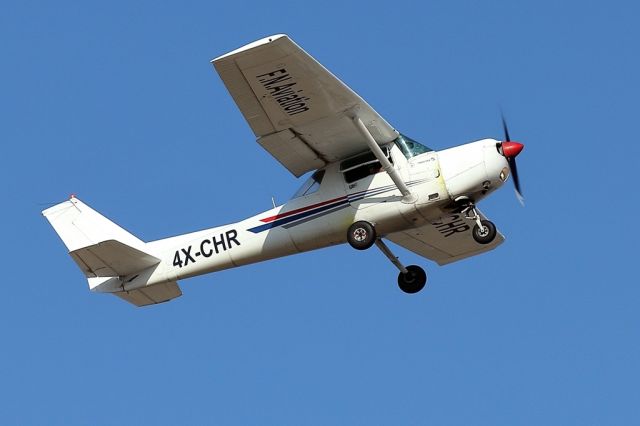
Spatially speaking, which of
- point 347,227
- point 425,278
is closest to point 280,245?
point 347,227

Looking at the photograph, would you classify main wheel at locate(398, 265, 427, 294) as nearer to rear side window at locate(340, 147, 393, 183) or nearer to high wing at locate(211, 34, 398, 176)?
rear side window at locate(340, 147, 393, 183)

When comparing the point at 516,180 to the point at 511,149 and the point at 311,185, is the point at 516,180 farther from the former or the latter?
the point at 311,185

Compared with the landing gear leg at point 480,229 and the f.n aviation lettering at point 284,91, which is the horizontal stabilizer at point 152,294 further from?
the landing gear leg at point 480,229

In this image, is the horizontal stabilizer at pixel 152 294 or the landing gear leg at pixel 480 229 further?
the horizontal stabilizer at pixel 152 294

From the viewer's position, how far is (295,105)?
20.2 metres

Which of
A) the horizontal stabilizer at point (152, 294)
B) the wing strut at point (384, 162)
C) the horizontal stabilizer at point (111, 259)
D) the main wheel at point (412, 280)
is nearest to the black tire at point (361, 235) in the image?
the wing strut at point (384, 162)

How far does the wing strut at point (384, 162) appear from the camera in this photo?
2052cm

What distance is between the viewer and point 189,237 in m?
22.4

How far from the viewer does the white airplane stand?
19703 millimetres

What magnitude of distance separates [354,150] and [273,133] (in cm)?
148

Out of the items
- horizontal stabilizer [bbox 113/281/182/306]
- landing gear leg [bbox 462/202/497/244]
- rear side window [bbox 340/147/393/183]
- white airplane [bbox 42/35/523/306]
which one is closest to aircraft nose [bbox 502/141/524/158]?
white airplane [bbox 42/35/523/306]

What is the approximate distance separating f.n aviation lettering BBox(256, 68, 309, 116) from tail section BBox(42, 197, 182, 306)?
155 inches

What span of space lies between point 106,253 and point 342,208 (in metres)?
4.06

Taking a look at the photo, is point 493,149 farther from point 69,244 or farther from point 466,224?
point 69,244
